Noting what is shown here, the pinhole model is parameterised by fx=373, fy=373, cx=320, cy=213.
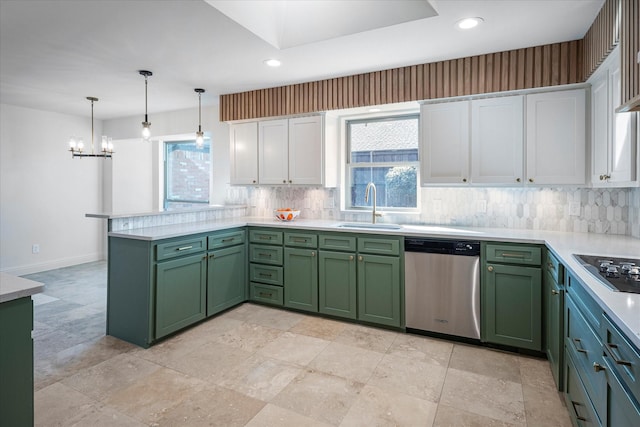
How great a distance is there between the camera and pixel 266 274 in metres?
4.10

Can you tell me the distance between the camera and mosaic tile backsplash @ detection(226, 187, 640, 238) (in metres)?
3.09

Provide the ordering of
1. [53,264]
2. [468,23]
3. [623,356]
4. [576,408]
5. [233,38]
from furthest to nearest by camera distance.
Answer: [53,264] < [233,38] < [468,23] < [576,408] < [623,356]

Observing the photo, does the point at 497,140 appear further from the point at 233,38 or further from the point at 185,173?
the point at 185,173

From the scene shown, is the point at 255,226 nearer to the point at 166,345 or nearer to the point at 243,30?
the point at 166,345

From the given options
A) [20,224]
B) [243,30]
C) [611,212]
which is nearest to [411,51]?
[243,30]

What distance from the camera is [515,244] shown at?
9.59 feet

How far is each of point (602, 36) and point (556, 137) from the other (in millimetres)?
838

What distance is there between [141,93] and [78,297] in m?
2.60

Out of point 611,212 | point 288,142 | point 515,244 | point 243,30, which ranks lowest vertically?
point 515,244

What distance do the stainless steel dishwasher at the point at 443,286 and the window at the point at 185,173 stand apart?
391 cm

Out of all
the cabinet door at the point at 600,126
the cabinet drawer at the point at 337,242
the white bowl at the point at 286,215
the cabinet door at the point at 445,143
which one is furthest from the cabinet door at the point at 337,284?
the cabinet door at the point at 600,126

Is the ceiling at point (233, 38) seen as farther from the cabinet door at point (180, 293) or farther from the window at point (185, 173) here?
the window at point (185, 173)

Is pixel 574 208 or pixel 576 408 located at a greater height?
pixel 574 208

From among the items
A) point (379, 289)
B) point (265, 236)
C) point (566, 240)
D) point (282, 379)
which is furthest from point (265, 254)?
point (566, 240)
